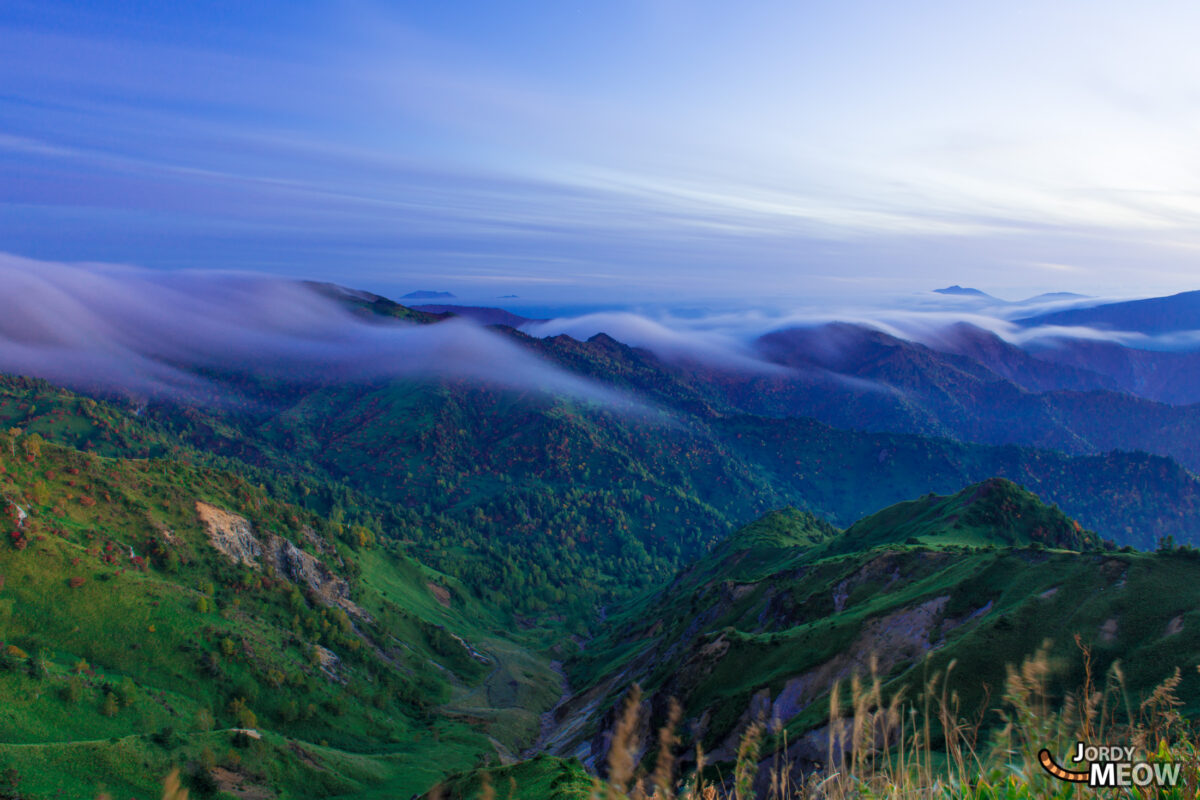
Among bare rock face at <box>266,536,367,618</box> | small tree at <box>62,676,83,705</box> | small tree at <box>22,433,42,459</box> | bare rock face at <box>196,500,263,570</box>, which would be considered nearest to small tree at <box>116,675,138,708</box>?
small tree at <box>62,676,83,705</box>

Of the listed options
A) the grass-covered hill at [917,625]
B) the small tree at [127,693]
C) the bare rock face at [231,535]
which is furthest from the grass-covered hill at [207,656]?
the grass-covered hill at [917,625]

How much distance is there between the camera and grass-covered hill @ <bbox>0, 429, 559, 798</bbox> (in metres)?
61.9

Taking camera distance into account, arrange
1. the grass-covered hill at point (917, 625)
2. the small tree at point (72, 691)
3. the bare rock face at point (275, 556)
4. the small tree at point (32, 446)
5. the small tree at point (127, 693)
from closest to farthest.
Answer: the grass-covered hill at point (917, 625)
the small tree at point (72, 691)
the small tree at point (127, 693)
the small tree at point (32, 446)
the bare rock face at point (275, 556)

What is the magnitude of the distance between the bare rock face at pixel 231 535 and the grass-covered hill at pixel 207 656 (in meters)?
0.41

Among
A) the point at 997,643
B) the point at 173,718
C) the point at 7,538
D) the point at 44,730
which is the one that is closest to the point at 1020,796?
the point at 997,643

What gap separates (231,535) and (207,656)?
32.3m

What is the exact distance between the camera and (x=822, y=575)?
3856 inches

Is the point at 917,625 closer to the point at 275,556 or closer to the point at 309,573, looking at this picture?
the point at 309,573

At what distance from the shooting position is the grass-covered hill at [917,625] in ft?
150

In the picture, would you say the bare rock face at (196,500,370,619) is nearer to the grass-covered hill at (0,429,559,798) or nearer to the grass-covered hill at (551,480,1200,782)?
the grass-covered hill at (0,429,559,798)

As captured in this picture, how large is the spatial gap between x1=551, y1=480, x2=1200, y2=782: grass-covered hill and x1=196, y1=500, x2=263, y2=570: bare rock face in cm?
6342

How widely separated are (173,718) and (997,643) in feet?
283

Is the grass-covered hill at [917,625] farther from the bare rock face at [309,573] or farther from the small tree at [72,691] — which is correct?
the small tree at [72,691]

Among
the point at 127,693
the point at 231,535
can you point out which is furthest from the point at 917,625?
the point at 231,535
